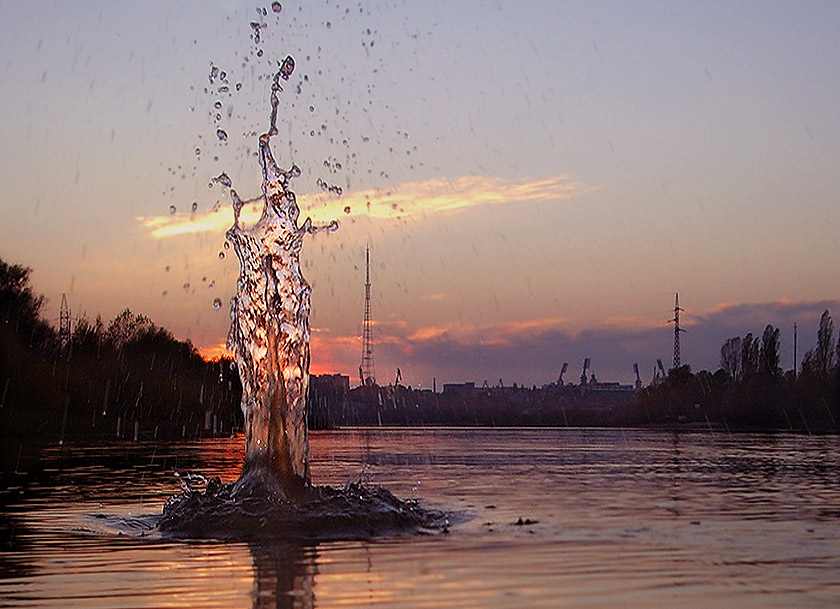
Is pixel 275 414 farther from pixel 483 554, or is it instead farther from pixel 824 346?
pixel 824 346

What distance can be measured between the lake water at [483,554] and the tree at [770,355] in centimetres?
12065

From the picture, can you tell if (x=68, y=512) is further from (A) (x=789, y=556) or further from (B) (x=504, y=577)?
(A) (x=789, y=556)

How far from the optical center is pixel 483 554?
1476 centimetres

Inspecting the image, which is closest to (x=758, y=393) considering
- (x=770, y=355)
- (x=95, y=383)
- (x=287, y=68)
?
(x=770, y=355)

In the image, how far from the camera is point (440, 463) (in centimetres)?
4097

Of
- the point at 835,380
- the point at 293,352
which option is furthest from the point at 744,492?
the point at 835,380

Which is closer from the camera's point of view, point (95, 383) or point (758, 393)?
point (95, 383)

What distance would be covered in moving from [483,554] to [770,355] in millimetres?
138116

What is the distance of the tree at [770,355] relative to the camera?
14575 centimetres

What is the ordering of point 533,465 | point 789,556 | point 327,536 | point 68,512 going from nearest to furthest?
point 789,556 < point 327,536 < point 68,512 < point 533,465

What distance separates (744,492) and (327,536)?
1211 centimetres

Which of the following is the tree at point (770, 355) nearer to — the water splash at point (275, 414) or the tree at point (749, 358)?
the tree at point (749, 358)

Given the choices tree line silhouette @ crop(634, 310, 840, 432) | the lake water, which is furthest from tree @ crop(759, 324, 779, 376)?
the lake water

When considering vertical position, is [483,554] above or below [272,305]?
below
